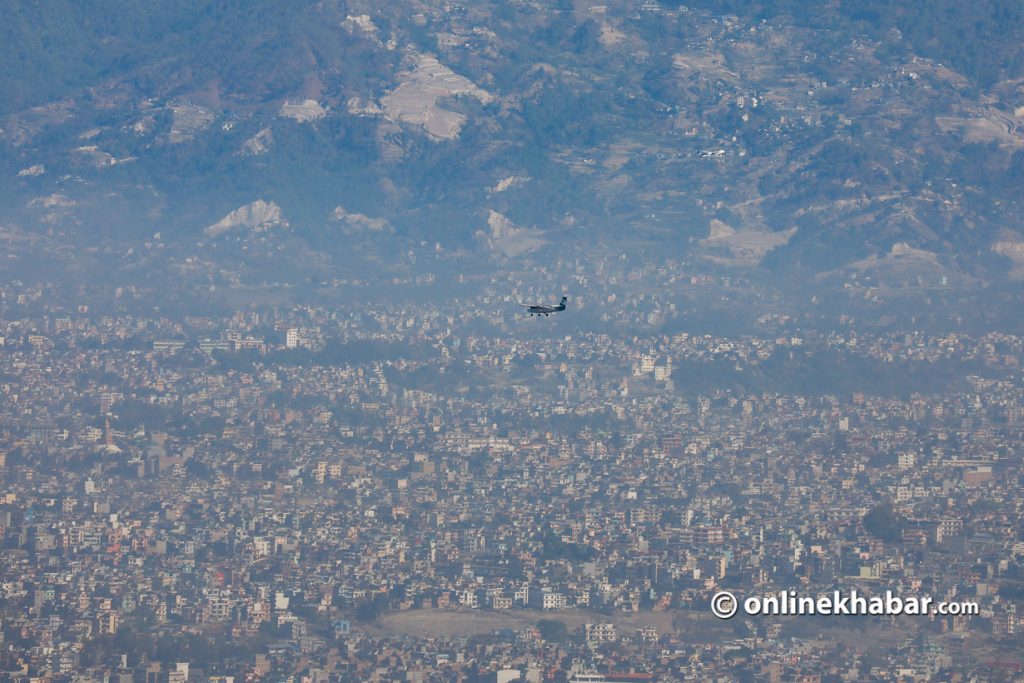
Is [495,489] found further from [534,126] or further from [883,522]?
[534,126]

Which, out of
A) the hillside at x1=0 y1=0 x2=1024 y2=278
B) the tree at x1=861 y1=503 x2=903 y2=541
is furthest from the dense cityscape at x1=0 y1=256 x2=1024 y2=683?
the hillside at x1=0 y1=0 x2=1024 y2=278

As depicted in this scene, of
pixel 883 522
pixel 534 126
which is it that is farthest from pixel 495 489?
pixel 534 126

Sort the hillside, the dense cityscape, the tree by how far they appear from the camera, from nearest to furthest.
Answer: the dense cityscape < the tree < the hillside

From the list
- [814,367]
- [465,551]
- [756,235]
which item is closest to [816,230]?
[756,235]

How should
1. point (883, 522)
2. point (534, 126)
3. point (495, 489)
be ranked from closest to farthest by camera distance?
1. point (883, 522)
2. point (495, 489)
3. point (534, 126)

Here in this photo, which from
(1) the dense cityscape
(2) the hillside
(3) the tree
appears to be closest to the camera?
(1) the dense cityscape

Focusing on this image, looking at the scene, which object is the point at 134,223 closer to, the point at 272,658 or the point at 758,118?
the point at 758,118

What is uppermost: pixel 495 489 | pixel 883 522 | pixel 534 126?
pixel 534 126

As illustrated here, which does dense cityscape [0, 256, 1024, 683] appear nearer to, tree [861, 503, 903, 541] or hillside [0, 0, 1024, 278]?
tree [861, 503, 903, 541]

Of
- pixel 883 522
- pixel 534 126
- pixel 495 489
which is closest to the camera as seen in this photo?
pixel 883 522

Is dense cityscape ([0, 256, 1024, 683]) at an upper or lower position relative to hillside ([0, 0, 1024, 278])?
lower
